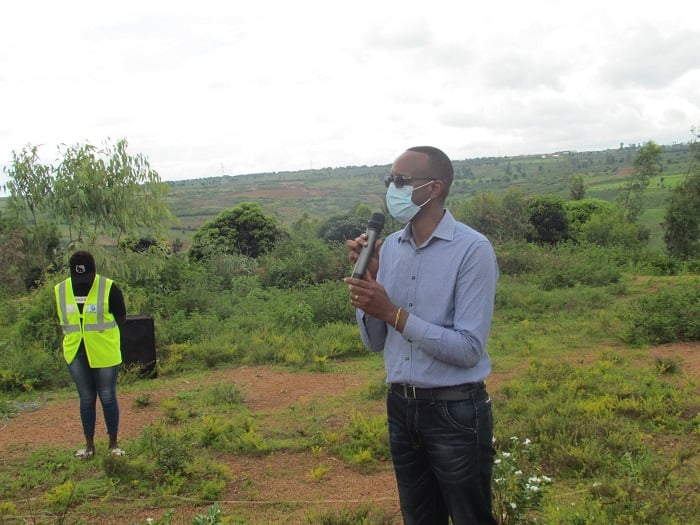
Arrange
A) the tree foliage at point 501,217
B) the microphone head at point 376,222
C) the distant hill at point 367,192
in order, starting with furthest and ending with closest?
the distant hill at point 367,192
the tree foliage at point 501,217
the microphone head at point 376,222

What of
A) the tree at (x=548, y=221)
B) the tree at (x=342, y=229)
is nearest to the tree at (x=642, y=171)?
the tree at (x=548, y=221)

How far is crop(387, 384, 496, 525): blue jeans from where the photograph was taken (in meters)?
2.16

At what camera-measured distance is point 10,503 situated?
3855mm

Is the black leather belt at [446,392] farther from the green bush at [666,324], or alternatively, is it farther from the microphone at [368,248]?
the green bush at [666,324]

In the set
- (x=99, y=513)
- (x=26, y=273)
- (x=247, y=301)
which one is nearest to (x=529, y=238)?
(x=247, y=301)

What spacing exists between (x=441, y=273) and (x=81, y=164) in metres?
8.31

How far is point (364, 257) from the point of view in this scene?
7.45ft

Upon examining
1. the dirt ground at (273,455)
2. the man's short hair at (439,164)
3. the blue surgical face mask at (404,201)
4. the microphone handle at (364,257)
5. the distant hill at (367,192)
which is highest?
the distant hill at (367,192)

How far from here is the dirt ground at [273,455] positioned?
4090 mm

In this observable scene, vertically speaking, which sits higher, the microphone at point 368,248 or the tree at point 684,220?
the microphone at point 368,248

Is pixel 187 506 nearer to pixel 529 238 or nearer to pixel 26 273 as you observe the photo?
pixel 26 273

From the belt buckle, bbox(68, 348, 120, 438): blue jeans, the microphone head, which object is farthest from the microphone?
bbox(68, 348, 120, 438): blue jeans

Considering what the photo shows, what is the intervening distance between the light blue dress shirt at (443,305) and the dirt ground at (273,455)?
6.04 feet

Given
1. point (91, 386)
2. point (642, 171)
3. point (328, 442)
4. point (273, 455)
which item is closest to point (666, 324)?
point (328, 442)
